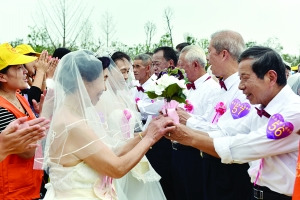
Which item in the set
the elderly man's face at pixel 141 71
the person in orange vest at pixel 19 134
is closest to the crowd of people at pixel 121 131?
the person in orange vest at pixel 19 134

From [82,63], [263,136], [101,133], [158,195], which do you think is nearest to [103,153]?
[101,133]

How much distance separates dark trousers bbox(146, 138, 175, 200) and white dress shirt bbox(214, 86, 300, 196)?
3.31m

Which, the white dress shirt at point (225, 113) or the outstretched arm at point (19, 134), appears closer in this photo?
the outstretched arm at point (19, 134)

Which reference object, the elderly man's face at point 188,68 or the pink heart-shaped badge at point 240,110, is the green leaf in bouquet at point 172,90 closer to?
the pink heart-shaped badge at point 240,110

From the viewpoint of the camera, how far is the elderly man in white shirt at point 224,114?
4520mm

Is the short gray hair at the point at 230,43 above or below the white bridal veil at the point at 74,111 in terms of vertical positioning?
above

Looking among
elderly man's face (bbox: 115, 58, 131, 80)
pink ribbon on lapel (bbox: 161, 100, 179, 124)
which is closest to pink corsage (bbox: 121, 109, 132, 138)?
pink ribbon on lapel (bbox: 161, 100, 179, 124)

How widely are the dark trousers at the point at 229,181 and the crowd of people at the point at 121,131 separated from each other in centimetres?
1

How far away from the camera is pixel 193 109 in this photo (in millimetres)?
5676

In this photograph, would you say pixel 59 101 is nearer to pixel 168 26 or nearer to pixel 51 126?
pixel 51 126

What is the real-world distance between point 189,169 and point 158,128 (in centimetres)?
231

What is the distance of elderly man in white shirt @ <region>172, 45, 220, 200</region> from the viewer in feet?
18.4

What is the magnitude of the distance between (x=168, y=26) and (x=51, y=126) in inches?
662

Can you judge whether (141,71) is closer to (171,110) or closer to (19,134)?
(171,110)
